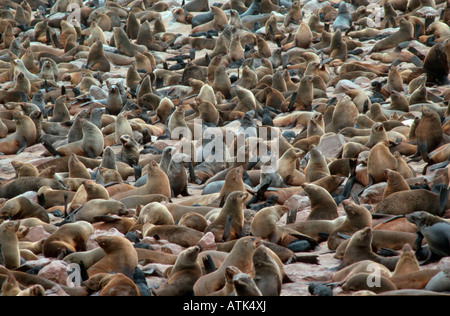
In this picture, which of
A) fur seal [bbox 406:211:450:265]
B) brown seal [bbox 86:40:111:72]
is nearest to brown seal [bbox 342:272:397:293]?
fur seal [bbox 406:211:450:265]

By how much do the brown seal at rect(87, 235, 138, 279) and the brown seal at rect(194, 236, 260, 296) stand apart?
790 mm

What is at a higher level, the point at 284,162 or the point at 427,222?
the point at 427,222

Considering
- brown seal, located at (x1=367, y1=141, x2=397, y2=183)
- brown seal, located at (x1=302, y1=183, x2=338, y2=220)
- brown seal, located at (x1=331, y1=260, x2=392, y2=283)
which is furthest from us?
brown seal, located at (x1=367, y1=141, x2=397, y2=183)

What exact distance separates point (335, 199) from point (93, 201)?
273 centimetres

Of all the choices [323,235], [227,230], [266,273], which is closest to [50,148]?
[227,230]

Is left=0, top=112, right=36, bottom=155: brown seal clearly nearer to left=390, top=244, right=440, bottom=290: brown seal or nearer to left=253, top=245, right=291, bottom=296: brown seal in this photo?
left=253, top=245, right=291, bottom=296: brown seal

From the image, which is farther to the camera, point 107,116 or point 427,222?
point 107,116

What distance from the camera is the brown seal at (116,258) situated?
5168mm

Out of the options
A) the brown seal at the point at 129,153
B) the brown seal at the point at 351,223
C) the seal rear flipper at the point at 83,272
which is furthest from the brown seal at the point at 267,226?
the brown seal at the point at 129,153

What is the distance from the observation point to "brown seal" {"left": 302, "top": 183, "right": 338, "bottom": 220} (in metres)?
6.39

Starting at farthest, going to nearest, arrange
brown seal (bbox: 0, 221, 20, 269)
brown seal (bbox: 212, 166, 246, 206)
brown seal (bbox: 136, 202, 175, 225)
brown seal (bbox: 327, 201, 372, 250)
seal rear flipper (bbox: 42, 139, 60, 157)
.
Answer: seal rear flipper (bbox: 42, 139, 60, 157) < brown seal (bbox: 212, 166, 246, 206) < brown seal (bbox: 136, 202, 175, 225) < brown seal (bbox: 327, 201, 372, 250) < brown seal (bbox: 0, 221, 20, 269)

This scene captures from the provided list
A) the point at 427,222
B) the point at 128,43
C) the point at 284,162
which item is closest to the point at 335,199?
the point at 284,162
